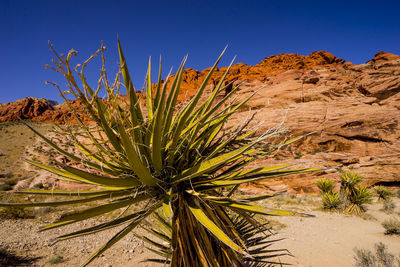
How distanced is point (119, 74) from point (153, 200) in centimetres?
105

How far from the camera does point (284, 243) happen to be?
17.1 feet

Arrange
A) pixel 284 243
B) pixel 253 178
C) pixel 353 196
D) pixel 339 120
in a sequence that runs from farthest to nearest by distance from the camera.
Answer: pixel 339 120 → pixel 353 196 → pixel 284 243 → pixel 253 178

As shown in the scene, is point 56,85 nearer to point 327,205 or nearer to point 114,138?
point 114,138

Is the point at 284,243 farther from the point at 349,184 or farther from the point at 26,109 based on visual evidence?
the point at 26,109

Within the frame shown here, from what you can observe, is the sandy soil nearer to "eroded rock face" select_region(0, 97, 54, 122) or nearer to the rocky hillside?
the rocky hillside

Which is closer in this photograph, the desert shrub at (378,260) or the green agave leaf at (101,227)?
the green agave leaf at (101,227)

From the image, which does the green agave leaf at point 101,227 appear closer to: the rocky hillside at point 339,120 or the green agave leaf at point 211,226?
the green agave leaf at point 211,226

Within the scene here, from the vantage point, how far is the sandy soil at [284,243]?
4.22 meters

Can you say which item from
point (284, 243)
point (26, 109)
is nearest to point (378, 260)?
point (284, 243)

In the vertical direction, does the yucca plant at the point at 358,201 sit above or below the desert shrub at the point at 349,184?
below

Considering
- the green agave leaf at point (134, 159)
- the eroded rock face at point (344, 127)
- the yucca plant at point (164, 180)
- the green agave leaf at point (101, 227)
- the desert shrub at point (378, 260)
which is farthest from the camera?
the eroded rock face at point (344, 127)

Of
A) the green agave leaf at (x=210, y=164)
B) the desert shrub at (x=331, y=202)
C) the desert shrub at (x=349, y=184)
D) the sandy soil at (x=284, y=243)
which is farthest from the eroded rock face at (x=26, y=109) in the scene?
the green agave leaf at (x=210, y=164)

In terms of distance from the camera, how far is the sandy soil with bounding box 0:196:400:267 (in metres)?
4.22

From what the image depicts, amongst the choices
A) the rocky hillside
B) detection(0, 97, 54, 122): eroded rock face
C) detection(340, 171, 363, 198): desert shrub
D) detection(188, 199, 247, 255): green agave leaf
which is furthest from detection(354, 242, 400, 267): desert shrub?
detection(0, 97, 54, 122): eroded rock face
